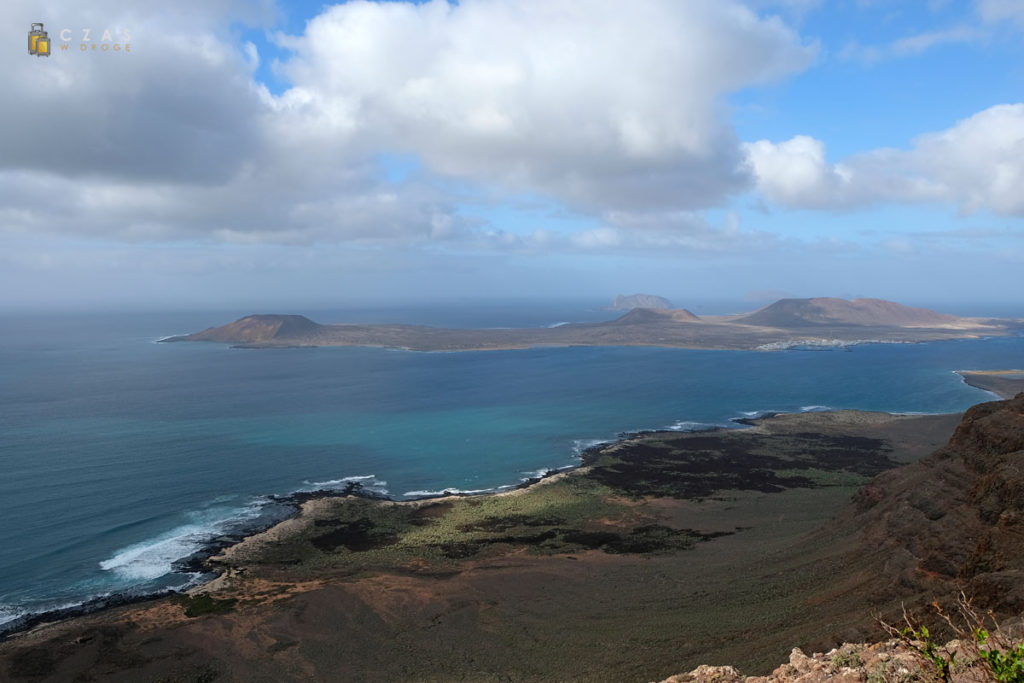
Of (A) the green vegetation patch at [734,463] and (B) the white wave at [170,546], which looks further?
(A) the green vegetation patch at [734,463]

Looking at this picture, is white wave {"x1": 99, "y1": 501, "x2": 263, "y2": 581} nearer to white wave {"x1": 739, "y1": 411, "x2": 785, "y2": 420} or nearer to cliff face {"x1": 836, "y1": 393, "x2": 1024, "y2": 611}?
cliff face {"x1": 836, "y1": 393, "x2": 1024, "y2": 611}

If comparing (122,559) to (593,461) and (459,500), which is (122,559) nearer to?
(459,500)

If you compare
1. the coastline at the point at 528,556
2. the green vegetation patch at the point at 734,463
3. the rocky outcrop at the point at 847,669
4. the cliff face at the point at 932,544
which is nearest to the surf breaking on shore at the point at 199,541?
the coastline at the point at 528,556

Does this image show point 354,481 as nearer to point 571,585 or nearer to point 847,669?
point 571,585

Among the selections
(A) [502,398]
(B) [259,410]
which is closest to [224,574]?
(B) [259,410]

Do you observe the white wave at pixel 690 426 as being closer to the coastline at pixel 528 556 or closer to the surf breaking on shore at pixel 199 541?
the coastline at pixel 528 556

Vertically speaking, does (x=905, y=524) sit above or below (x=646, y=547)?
above
